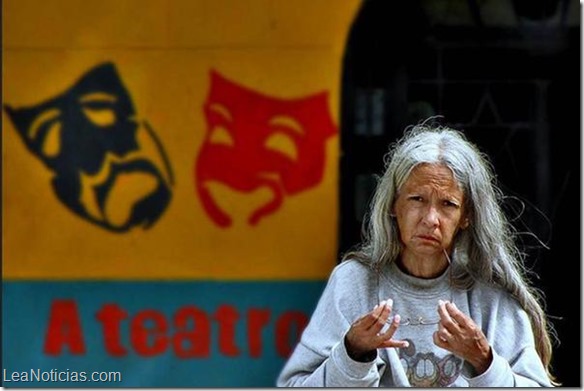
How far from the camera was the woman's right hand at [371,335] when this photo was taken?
270 cm

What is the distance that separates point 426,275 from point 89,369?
2644 millimetres

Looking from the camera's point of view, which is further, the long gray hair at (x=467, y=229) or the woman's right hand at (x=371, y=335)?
the long gray hair at (x=467, y=229)

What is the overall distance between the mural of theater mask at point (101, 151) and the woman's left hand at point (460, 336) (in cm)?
268

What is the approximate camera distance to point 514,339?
2.95 m

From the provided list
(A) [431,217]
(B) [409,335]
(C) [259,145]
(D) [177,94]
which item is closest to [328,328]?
(B) [409,335]

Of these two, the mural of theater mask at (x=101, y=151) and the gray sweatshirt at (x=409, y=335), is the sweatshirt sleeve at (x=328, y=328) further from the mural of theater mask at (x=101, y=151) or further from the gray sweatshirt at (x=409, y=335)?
the mural of theater mask at (x=101, y=151)

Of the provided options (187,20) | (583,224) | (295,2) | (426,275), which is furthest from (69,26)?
(426,275)

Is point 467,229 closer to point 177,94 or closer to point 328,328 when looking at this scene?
point 328,328

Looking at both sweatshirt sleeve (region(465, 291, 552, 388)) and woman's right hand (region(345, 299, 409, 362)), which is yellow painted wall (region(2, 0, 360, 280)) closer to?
sweatshirt sleeve (region(465, 291, 552, 388))

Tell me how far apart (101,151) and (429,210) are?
2.61 m

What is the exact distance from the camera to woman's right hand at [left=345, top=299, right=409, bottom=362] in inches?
Answer: 106

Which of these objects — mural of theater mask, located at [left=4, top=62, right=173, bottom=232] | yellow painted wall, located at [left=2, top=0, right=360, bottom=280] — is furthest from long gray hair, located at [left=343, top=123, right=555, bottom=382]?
mural of theater mask, located at [left=4, top=62, right=173, bottom=232]

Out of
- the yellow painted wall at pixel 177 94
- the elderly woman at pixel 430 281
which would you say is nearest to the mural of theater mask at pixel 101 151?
the yellow painted wall at pixel 177 94

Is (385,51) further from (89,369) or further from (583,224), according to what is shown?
(89,369)
